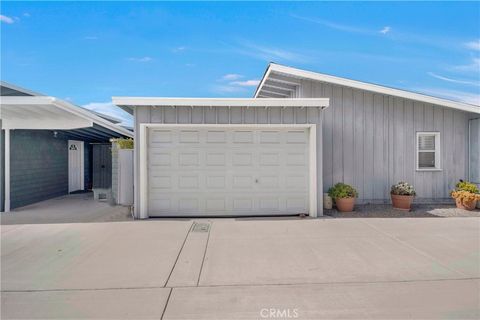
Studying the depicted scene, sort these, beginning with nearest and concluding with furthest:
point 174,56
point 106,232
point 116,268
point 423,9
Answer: point 116,268 < point 106,232 < point 423,9 < point 174,56

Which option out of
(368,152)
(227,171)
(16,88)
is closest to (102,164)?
(16,88)

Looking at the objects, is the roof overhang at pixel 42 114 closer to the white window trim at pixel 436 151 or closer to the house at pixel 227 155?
the house at pixel 227 155

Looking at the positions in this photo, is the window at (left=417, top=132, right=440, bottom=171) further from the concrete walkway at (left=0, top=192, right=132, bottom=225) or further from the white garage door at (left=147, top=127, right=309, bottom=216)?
the concrete walkway at (left=0, top=192, right=132, bottom=225)

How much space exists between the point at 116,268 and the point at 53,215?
481 cm

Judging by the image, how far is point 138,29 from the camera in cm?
1043

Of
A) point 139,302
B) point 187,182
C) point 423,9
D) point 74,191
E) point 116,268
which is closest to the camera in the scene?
point 139,302

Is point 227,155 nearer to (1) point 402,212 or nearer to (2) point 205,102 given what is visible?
(2) point 205,102

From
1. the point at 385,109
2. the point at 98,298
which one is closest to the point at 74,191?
the point at 98,298

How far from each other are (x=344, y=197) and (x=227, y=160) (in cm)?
334

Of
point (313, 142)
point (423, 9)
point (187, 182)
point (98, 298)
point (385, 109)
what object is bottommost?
point (98, 298)

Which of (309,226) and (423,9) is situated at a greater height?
(423,9)

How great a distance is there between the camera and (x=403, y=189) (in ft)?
27.1

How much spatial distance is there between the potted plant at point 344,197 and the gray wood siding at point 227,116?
0.88m

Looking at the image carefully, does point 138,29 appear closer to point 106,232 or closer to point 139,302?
point 106,232
